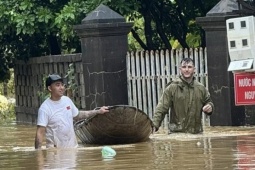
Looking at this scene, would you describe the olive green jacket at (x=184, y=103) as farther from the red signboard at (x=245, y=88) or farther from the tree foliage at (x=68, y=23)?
the tree foliage at (x=68, y=23)

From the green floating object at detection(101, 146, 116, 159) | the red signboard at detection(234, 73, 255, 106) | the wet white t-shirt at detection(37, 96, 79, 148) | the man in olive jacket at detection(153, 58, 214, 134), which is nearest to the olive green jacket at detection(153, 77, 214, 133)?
the man in olive jacket at detection(153, 58, 214, 134)

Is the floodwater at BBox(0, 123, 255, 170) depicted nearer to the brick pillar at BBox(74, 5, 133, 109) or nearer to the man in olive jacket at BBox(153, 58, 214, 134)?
the man in olive jacket at BBox(153, 58, 214, 134)

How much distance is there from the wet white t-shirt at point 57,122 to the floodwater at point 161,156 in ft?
0.68

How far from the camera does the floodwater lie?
9844 millimetres

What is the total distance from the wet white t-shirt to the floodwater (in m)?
0.21

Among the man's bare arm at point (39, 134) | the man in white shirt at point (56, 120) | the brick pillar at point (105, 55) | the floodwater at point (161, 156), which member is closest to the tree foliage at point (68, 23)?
the brick pillar at point (105, 55)

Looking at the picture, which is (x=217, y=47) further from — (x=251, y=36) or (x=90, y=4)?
(x=90, y=4)

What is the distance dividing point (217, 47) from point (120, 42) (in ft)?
8.19

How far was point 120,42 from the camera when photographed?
18578mm

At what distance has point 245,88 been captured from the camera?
52.7 ft

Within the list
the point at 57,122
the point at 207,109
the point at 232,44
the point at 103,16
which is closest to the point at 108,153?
the point at 57,122

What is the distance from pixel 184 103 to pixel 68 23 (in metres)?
6.50

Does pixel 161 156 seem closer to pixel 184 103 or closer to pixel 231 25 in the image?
pixel 184 103

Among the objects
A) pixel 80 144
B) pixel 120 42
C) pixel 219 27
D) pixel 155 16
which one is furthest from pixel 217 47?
pixel 155 16
